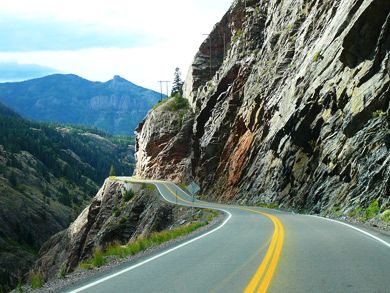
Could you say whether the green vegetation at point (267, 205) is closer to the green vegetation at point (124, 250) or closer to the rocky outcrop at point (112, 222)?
the rocky outcrop at point (112, 222)

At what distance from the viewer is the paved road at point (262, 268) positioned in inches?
329

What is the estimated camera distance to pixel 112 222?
53219 millimetres

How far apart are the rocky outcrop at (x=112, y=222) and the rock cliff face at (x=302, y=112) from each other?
8251mm

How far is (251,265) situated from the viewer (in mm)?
10555

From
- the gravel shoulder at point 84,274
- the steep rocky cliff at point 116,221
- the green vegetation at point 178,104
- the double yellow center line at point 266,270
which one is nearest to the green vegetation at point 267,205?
the steep rocky cliff at point 116,221

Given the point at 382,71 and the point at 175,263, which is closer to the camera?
Answer: the point at 175,263

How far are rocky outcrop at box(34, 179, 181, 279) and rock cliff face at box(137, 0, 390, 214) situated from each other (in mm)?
8251

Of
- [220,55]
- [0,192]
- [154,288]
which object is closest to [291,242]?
[154,288]

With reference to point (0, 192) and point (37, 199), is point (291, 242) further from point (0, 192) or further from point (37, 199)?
point (37, 199)

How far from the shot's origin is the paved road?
835 cm

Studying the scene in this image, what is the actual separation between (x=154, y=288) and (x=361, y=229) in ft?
39.8

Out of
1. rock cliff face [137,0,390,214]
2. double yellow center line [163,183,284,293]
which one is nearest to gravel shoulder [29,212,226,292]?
double yellow center line [163,183,284,293]

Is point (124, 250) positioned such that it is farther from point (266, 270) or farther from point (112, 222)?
point (112, 222)

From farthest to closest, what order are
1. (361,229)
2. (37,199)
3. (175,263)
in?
(37,199) → (361,229) → (175,263)
